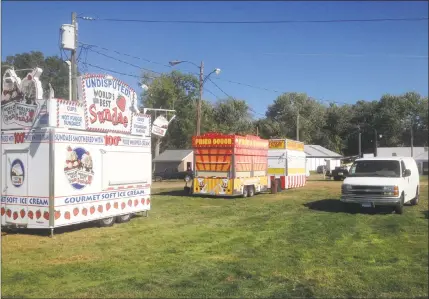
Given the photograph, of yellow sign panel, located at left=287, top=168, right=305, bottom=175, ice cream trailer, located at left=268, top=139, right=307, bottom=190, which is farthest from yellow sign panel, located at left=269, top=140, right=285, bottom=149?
yellow sign panel, located at left=287, top=168, right=305, bottom=175

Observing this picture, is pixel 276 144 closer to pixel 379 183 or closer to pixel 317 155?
pixel 379 183

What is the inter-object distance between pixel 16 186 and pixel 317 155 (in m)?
45.4

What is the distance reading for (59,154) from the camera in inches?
404

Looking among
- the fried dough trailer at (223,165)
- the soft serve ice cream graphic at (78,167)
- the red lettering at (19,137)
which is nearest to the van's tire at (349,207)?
the fried dough trailer at (223,165)

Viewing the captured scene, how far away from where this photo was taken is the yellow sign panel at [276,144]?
26906 mm

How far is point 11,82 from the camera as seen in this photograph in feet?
35.5

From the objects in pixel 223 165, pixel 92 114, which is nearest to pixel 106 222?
pixel 92 114

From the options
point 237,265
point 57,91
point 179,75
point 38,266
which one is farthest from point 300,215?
point 179,75

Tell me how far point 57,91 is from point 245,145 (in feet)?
57.0

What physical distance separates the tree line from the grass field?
2.87m

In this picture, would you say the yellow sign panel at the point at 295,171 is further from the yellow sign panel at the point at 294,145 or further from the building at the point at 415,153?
the building at the point at 415,153

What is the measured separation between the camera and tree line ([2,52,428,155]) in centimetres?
1284

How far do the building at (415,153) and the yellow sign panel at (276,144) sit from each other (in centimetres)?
1215

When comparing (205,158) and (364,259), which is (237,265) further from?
(205,158)
